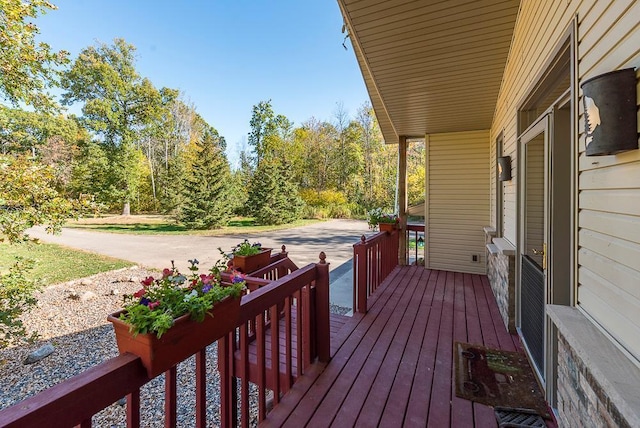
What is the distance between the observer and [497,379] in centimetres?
231

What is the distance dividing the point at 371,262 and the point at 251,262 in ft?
6.23

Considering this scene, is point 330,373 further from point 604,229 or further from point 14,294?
point 14,294

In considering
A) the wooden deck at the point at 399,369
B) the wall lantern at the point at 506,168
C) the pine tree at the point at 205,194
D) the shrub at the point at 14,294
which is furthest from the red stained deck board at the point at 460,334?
the pine tree at the point at 205,194

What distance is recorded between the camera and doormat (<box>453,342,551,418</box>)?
2.05 metres

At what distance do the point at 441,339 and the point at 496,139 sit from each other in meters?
3.10

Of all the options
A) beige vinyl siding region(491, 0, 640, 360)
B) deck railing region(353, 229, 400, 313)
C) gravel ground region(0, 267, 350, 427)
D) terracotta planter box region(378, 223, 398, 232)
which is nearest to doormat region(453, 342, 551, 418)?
beige vinyl siding region(491, 0, 640, 360)

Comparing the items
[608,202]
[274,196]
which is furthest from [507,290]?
[274,196]

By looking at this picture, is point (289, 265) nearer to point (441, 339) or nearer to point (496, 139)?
point (441, 339)

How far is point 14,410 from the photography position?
78 cm

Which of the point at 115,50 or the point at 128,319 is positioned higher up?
the point at 115,50

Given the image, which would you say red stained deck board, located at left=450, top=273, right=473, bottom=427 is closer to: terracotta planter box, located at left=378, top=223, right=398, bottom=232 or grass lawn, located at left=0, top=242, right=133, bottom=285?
terracotta planter box, located at left=378, top=223, right=398, bottom=232

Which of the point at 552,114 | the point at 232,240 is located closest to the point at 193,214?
the point at 232,240

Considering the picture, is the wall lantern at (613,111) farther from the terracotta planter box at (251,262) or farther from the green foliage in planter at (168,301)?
the terracotta planter box at (251,262)

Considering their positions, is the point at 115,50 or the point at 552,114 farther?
the point at 115,50
